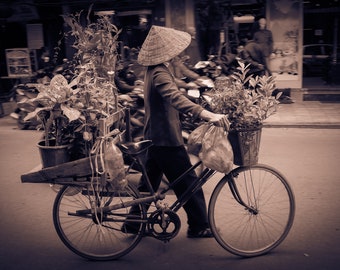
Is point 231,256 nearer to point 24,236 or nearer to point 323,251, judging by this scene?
point 323,251

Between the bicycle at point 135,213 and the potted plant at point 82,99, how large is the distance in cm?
75

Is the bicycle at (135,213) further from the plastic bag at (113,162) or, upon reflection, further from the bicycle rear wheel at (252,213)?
the plastic bag at (113,162)

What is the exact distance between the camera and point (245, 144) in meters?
3.58

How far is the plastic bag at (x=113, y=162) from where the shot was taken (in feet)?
11.5

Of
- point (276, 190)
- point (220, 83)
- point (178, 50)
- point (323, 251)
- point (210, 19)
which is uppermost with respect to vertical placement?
point (210, 19)

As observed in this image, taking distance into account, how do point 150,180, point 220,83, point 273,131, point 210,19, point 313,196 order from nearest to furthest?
point 220,83, point 150,180, point 313,196, point 273,131, point 210,19

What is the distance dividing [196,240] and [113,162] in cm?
123

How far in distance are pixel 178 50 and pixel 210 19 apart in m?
9.25

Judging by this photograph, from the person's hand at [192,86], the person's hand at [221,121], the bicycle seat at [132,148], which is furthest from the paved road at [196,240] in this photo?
the person's hand at [192,86]

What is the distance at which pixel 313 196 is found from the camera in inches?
209

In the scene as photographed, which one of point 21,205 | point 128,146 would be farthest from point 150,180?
point 21,205

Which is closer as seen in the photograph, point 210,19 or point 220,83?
point 220,83

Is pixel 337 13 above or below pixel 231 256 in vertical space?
above

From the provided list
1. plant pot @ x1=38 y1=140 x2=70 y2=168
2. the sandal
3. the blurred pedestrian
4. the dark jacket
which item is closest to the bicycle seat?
the dark jacket
